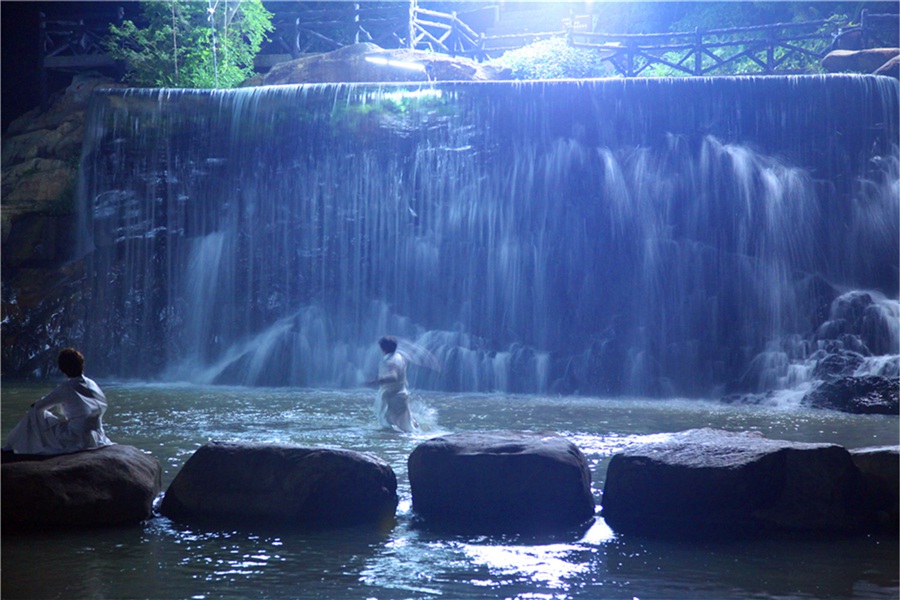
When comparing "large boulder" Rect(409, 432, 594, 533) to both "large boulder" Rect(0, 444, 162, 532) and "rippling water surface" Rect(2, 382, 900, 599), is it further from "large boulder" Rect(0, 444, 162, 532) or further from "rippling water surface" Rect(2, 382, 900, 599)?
"large boulder" Rect(0, 444, 162, 532)

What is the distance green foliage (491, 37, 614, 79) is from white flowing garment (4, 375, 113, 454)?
68.9ft

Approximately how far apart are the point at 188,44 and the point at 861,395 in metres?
19.4

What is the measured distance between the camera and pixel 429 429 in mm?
12039

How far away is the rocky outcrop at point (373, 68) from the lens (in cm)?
2397

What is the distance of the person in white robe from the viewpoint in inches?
291

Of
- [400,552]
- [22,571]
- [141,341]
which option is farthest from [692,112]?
[22,571]

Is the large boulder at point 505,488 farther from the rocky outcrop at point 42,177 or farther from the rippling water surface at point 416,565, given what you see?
the rocky outcrop at point 42,177

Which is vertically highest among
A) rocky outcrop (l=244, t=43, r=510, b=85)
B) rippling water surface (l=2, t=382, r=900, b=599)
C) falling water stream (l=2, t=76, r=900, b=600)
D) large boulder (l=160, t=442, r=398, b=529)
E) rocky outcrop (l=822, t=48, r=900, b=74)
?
rocky outcrop (l=244, t=43, r=510, b=85)

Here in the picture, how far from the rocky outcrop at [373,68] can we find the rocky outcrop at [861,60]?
8.74 metres

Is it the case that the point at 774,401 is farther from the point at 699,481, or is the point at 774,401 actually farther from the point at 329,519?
the point at 329,519

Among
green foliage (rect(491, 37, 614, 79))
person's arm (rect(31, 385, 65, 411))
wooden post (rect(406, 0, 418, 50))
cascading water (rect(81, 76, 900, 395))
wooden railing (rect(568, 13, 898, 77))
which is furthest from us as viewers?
wooden post (rect(406, 0, 418, 50))

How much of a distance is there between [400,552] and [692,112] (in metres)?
15.4

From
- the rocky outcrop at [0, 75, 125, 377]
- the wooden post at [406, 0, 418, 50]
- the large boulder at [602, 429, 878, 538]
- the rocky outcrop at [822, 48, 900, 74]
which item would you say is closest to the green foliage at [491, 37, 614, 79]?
the wooden post at [406, 0, 418, 50]

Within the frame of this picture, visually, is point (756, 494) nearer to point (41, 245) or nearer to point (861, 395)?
point (861, 395)
